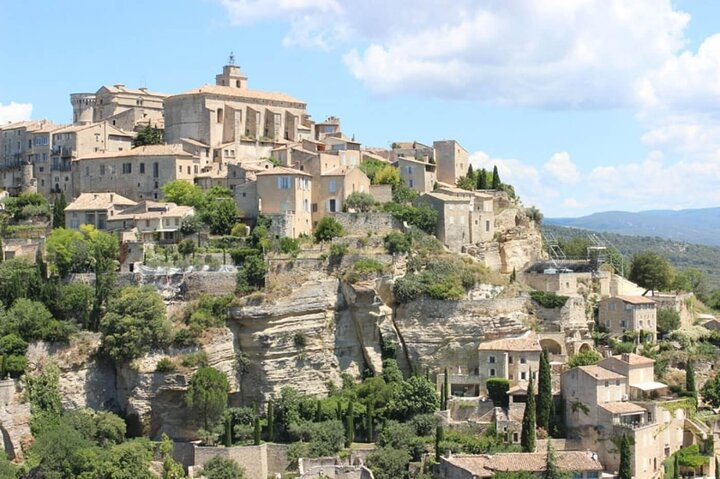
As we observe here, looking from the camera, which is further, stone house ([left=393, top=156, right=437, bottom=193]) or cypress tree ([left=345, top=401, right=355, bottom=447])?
stone house ([left=393, top=156, right=437, bottom=193])

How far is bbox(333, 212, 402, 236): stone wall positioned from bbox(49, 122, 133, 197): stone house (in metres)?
16.9

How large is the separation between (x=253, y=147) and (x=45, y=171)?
12353 mm

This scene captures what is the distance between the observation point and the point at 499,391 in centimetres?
4931

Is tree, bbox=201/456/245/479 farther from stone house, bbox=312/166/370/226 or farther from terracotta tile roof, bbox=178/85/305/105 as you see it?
terracotta tile roof, bbox=178/85/305/105

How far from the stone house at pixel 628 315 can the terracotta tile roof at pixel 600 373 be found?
696 centimetres

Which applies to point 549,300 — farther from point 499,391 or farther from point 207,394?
point 207,394

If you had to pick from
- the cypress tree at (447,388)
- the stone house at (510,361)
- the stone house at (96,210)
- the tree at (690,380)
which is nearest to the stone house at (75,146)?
the stone house at (96,210)

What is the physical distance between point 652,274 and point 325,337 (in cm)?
2124

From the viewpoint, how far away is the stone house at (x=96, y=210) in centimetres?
6003

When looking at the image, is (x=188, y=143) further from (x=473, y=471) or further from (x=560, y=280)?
(x=473, y=471)

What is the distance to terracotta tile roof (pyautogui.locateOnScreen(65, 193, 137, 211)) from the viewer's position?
199ft

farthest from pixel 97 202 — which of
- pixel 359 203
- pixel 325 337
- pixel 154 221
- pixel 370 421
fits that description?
pixel 370 421

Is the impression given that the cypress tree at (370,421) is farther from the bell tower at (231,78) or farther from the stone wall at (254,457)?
the bell tower at (231,78)

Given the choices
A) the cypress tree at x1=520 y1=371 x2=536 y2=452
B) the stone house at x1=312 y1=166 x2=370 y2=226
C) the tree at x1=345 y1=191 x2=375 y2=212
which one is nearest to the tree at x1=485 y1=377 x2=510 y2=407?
the cypress tree at x1=520 y1=371 x2=536 y2=452
